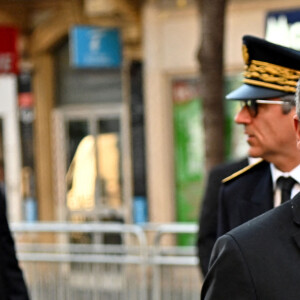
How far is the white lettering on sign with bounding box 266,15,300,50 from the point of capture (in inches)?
361

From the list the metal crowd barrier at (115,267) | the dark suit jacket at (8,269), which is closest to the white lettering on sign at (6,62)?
the metal crowd barrier at (115,267)

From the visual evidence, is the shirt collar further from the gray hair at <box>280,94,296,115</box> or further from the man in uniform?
the man in uniform

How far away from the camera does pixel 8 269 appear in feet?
18.7

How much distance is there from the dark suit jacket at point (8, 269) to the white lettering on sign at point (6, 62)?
961 cm

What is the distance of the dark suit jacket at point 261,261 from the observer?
8.39 feet

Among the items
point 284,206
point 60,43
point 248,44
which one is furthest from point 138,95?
point 284,206

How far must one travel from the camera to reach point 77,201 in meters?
16.2

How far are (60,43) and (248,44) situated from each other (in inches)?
475

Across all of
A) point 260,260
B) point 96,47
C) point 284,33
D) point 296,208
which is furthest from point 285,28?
point 260,260

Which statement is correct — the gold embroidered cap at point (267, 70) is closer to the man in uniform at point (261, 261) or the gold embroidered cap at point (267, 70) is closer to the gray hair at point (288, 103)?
the gray hair at point (288, 103)

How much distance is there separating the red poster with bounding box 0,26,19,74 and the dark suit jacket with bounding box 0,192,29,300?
966 centimetres

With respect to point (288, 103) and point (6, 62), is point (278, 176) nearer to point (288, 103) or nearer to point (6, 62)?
point (288, 103)

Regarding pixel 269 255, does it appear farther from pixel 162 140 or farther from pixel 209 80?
pixel 162 140

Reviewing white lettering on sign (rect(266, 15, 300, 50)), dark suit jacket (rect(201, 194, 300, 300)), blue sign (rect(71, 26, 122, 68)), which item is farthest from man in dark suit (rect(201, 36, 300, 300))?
blue sign (rect(71, 26, 122, 68))
